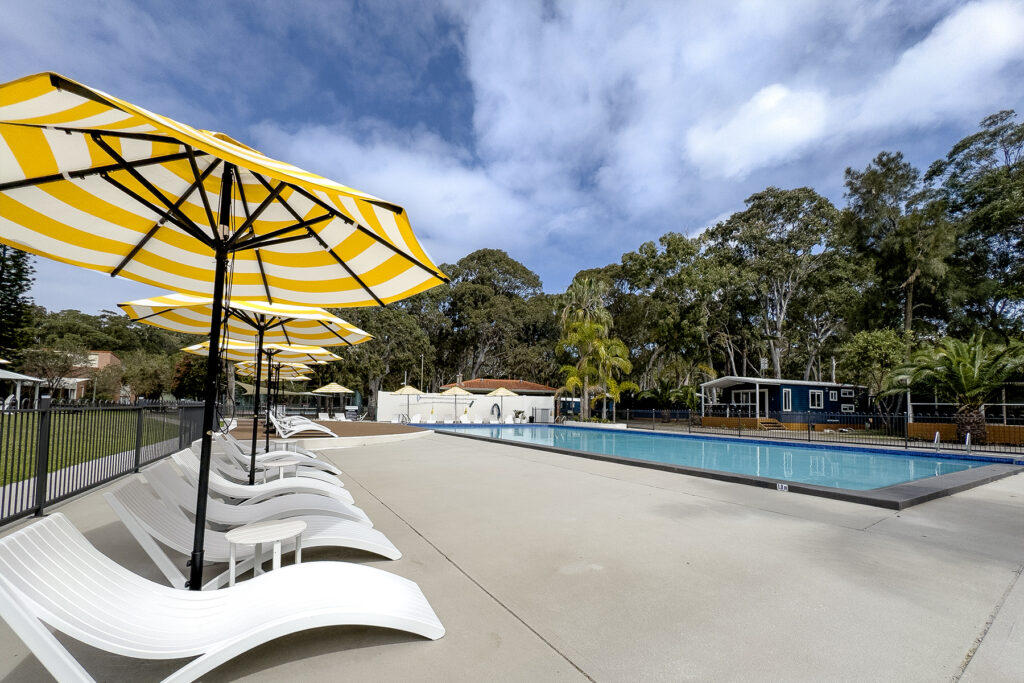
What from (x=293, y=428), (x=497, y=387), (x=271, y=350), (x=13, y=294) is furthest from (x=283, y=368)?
(x=497, y=387)

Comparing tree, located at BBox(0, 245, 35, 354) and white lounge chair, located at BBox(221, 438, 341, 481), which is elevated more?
tree, located at BBox(0, 245, 35, 354)

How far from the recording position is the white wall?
30.0 m

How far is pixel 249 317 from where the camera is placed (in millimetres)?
5805

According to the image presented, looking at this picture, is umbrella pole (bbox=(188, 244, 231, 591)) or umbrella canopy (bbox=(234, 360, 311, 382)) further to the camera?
umbrella canopy (bbox=(234, 360, 311, 382))

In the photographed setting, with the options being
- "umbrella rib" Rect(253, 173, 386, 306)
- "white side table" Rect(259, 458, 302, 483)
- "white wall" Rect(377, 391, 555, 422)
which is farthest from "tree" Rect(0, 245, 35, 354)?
"umbrella rib" Rect(253, 173, 386, 306)

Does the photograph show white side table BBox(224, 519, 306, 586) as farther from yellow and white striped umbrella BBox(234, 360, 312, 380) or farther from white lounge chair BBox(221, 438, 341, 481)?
yellow and white striped umbrella BBox(234, 360, 312, 380)

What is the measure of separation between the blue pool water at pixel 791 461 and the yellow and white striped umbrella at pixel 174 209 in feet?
27.0

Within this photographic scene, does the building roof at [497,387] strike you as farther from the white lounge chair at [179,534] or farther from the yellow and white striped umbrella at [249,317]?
the white lounge chair at [179,534]

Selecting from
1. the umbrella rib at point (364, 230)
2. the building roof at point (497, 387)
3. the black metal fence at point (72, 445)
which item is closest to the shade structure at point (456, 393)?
the building roof at point (497, 387)

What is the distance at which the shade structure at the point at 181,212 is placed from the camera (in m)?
2.28

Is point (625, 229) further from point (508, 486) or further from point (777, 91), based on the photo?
point (508, 486)

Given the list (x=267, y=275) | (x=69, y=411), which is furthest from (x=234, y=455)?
(x=267, y=275)

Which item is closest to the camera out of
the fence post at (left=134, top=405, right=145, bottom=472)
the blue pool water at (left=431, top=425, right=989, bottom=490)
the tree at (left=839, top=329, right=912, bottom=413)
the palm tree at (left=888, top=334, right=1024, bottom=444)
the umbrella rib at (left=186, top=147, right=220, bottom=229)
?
the umbrella rib at (left=186, top=147, right=220, bottom=229)

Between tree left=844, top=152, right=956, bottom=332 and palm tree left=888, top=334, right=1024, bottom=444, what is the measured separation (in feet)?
41.1
